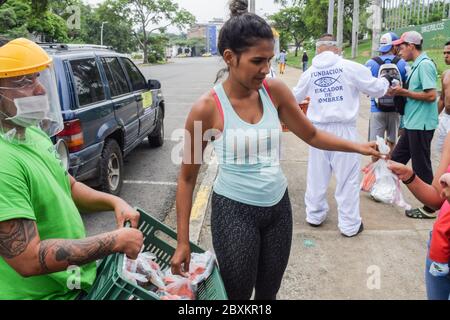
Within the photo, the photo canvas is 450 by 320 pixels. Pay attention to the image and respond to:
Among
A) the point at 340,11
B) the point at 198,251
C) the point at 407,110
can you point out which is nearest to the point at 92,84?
→ the point at 198,251

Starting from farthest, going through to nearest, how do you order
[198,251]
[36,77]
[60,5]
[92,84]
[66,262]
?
[60,5], [92,84], [198,251], [36,77], [66,262]

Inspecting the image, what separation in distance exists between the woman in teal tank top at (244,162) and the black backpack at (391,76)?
329 centimetres

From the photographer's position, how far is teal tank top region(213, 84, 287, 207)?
2.06 meters

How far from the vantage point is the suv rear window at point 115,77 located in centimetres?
558

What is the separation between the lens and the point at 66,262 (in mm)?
1521

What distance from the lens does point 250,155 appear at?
210cm

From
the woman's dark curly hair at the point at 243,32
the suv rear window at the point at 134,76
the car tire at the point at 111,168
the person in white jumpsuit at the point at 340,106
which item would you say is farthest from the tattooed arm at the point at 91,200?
the suv rear window at the point at 134,76

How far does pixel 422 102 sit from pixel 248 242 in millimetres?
3515

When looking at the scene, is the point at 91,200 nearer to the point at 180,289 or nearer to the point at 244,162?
the point at 180,289

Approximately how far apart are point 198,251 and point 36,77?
3.87 feet

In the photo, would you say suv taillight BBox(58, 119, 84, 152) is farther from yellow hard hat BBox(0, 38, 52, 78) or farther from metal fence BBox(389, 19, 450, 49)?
metal fence BBox(389, 19, 450, 49)

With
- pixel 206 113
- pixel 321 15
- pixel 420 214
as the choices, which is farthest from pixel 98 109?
pixel 321 15

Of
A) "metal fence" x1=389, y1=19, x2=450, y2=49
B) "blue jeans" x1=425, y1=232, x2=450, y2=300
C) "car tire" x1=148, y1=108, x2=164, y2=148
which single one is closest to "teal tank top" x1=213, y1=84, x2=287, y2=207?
"blue jeans" x1=425, y1=232, x2=450, y2=300

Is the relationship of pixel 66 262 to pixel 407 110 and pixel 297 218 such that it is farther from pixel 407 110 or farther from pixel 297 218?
pixel 407 110
